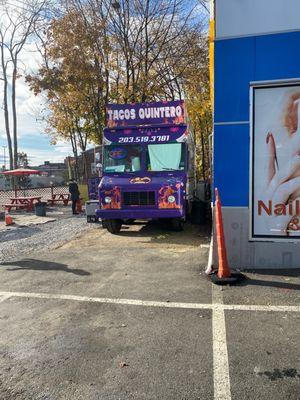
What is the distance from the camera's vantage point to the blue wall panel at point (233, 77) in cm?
680

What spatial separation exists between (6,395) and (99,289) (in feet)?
9.18

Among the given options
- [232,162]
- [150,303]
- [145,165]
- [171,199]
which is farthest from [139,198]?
[150,303]

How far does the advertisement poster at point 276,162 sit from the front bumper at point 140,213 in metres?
4.04

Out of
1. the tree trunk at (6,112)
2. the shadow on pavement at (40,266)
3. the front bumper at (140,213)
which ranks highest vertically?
the tree trunk at (6,112)

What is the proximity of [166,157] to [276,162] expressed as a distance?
4907 millimetres

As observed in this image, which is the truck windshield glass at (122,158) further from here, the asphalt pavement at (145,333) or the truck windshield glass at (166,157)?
the asphalt pavement at (145,333)

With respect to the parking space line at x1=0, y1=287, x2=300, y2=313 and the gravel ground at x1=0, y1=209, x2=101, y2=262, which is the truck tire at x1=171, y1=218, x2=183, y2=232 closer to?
the gravel ground at x1=0, y1=209, x2=101, y2=262

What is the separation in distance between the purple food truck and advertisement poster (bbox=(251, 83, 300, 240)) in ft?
13.2

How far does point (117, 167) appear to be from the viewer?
11797 millimetres

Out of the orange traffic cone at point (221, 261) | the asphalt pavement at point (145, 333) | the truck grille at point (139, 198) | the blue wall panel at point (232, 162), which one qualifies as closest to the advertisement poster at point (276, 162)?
the blue wall panel at point (232, 162)

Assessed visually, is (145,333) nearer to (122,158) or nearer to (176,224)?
(176,224)

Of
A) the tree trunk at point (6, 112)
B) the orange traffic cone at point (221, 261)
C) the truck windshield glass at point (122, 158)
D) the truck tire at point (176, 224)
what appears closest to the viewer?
the orange traffic cone at point (221, 261)

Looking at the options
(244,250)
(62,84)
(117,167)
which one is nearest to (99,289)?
(244,250)

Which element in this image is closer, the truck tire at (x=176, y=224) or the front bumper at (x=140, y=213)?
the front bumper at (x=140, y=213)
